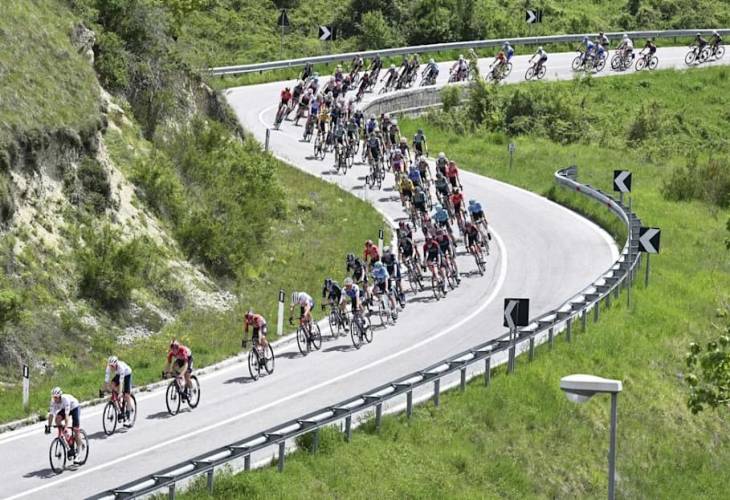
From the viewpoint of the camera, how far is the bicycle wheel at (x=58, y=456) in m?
23.9

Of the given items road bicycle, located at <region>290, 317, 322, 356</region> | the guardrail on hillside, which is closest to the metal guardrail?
the guardrail on hillside

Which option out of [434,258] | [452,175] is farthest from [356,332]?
[452,175]

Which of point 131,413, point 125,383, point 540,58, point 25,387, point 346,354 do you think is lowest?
point 346,354

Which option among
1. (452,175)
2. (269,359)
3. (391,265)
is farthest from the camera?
(452,175)

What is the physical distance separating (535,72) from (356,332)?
38023 millimetres

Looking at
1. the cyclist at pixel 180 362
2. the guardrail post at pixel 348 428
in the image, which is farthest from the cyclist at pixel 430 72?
the guardrail post at pixel 348 428

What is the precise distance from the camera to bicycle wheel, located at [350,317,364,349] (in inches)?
1307

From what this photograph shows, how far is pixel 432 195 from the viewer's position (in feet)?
160

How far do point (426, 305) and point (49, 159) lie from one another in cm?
950

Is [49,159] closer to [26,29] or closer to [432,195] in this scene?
[26,29]

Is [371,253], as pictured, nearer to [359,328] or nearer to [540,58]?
[359,328]

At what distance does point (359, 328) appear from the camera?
109ft

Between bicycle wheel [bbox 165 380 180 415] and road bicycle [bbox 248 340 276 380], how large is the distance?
8.73 ft

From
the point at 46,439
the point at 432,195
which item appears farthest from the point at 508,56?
the point at 46,439
